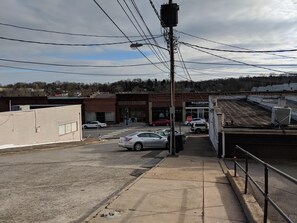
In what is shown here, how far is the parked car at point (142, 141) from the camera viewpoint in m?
28.2

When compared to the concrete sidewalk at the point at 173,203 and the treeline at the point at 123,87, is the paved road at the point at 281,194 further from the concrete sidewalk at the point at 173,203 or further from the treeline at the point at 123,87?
the treeline at the point at 123,87

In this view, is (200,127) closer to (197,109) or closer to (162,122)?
(162,122)

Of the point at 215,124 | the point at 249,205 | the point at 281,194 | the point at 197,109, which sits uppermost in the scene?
the point at 215,124

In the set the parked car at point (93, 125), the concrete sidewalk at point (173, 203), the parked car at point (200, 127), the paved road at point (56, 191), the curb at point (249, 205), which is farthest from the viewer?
the parked car at point (93, 125)

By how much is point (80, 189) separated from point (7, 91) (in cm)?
11735

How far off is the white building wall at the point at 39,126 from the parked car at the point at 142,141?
11.4 m

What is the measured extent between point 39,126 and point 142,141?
570 inches

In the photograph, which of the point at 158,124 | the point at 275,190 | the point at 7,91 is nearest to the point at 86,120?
the point at 158,124

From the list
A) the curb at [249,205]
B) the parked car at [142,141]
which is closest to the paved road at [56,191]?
the curb at [249,205]

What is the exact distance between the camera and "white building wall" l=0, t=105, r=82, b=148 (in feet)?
110

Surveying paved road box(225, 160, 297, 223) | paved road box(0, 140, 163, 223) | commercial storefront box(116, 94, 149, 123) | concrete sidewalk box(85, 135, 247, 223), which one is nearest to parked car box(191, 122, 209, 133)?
commercial storefront box(116, 94, 149, 123)

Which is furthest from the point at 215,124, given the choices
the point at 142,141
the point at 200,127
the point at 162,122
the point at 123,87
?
the point at 123,87

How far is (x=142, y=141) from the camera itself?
28250 mm

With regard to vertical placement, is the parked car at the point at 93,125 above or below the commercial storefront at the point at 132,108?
below
